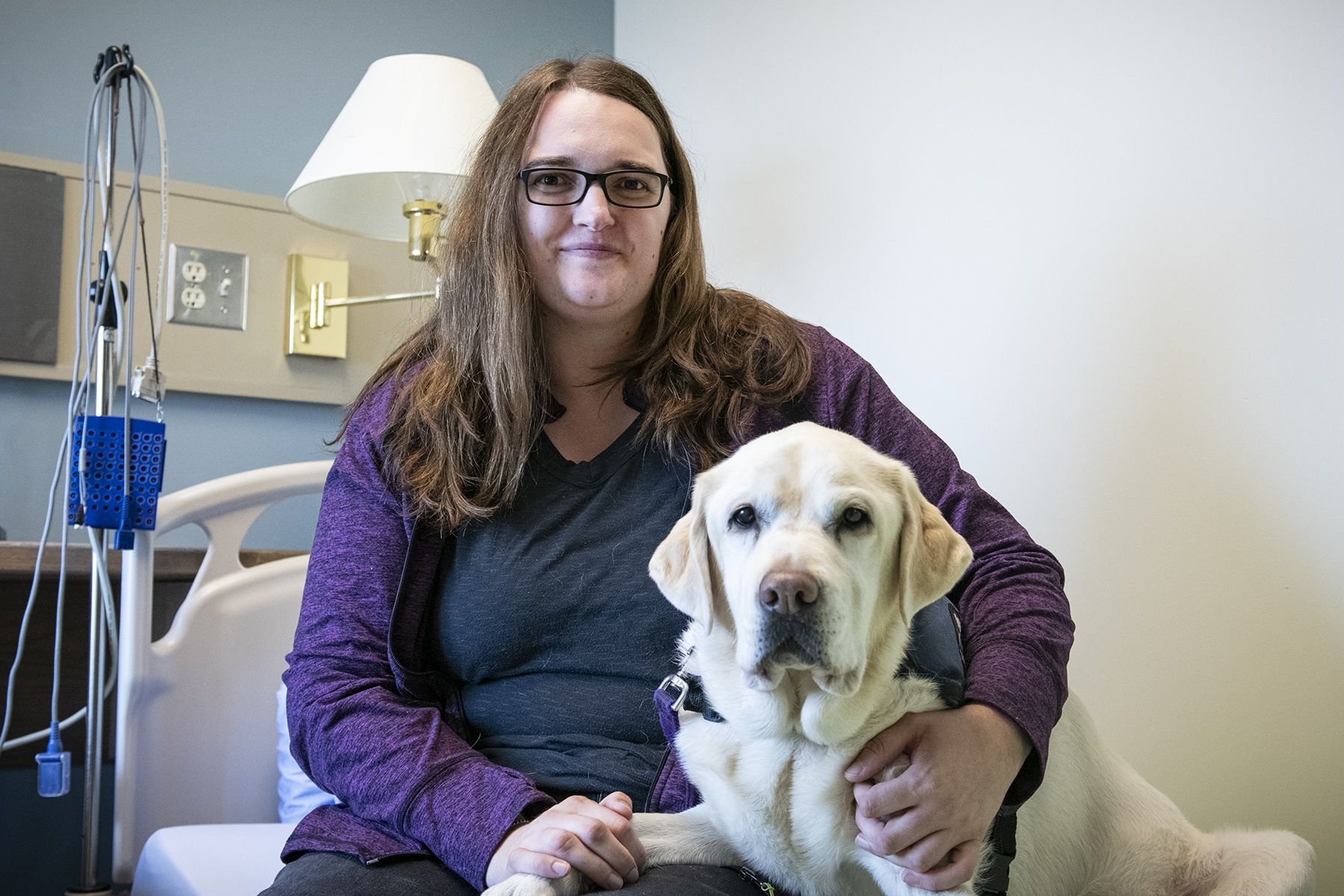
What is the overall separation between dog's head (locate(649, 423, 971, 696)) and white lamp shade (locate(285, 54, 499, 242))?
1.21 metres

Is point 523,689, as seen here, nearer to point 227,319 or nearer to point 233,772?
point 233,772

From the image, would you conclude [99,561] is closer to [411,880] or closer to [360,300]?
[411,880]

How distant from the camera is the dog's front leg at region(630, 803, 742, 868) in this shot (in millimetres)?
1131

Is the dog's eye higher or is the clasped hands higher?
the dog's eye

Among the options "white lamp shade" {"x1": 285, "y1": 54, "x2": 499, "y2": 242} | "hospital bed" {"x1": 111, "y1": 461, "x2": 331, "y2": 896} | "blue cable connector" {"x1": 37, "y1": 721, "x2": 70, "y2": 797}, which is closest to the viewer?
"blue cable connector" {"x1": 37, "y1": 721, "x2": 70, "y2": 797}

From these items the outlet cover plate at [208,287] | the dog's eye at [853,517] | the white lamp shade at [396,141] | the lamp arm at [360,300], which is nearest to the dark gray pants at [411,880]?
the dog's eye at [853,517]

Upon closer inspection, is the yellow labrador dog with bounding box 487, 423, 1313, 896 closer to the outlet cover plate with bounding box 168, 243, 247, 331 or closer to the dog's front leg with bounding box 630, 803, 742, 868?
the dog's front leg with bounding box 630, 803, 742, 868

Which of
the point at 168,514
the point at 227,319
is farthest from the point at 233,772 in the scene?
the point at 227,319

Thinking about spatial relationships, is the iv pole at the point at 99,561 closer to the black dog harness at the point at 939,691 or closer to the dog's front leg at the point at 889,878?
the black dog harness at the point at 939,691

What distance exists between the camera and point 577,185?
4.55ft

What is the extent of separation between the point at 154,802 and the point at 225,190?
1.36 meters

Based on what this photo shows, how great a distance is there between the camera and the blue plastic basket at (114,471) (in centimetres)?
157

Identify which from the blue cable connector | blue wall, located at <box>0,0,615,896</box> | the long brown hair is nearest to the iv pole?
the blue cable connector

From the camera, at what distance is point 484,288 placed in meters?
1.43
